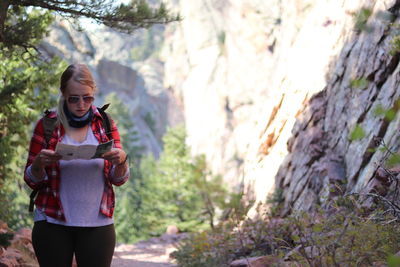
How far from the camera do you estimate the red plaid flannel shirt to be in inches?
105

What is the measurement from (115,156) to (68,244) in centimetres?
49

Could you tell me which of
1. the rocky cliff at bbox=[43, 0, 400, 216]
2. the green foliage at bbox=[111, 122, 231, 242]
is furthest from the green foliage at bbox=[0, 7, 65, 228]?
the green foliage at bbox=[111, 122, 231, 242]

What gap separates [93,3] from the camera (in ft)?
24.4

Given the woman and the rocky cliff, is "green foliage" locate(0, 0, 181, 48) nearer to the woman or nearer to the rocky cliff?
the rocky cliff

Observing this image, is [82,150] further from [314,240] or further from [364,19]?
[314,240]

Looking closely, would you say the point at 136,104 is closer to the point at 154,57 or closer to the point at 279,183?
the point at 154,57

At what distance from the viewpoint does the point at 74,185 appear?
2.70 meters

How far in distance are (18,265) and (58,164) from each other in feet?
12.1

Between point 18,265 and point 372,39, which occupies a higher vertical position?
point 372,39

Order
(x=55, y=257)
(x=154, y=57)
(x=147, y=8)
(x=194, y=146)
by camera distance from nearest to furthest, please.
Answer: (x=55, y=257) < (x=147, y=8) < (x=194, y=146) < (x=154, y=57)

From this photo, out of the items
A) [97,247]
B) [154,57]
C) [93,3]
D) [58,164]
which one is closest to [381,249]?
[97,247]

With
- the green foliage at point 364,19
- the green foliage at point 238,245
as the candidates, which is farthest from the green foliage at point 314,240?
the green foliage at point 364,19

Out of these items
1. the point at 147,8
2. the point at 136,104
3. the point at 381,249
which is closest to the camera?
the point at 381,249

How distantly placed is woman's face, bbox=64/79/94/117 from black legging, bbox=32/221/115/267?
59 cm
